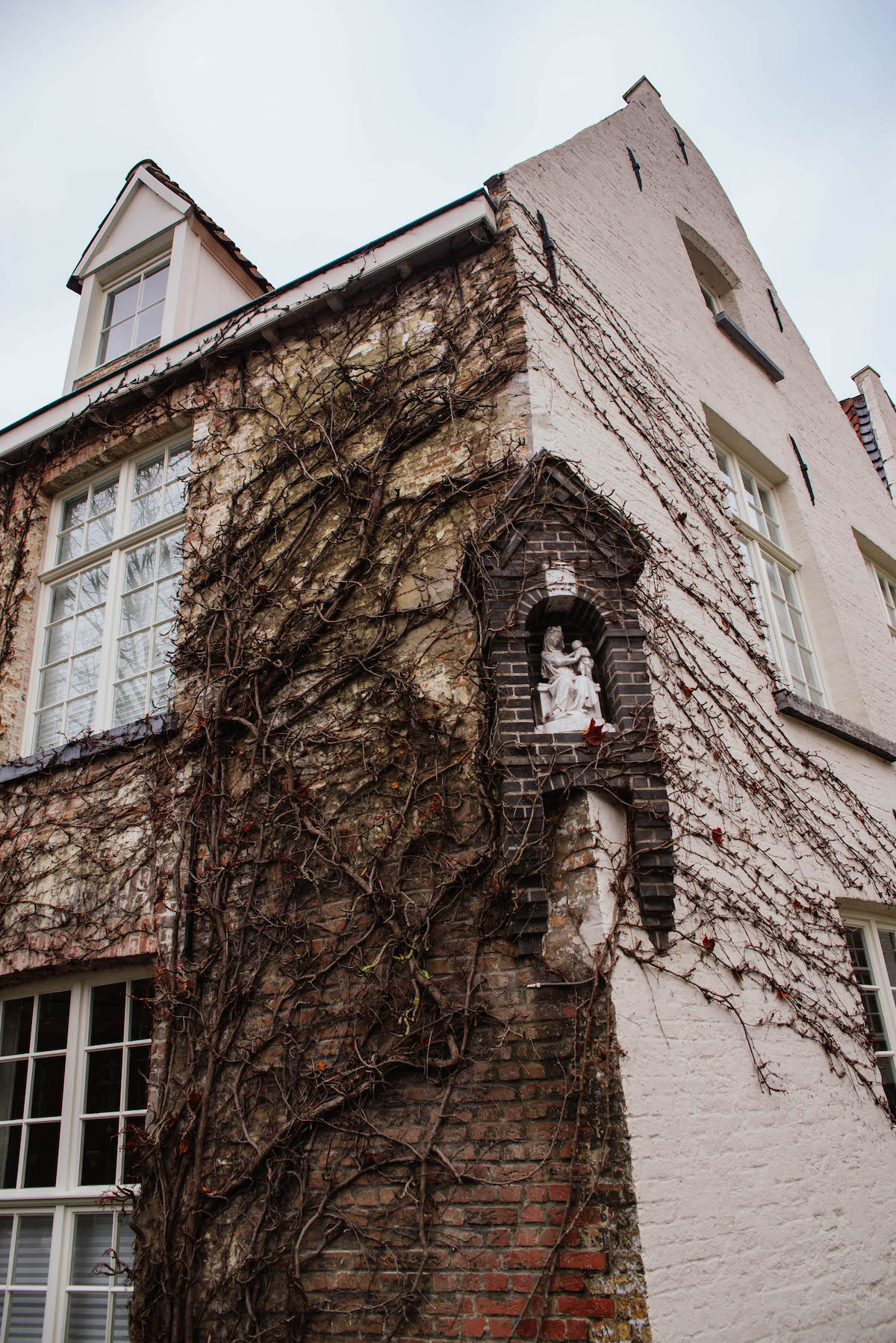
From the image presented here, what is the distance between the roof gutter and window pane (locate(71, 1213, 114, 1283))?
5403mm

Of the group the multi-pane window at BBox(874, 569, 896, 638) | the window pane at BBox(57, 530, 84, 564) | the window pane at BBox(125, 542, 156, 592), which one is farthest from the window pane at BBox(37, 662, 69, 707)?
the multi-pane window at BBox(874, 569, 896, 638)

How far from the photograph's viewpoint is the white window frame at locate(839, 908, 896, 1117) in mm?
5691

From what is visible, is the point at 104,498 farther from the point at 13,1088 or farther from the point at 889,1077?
the point at 889,1077

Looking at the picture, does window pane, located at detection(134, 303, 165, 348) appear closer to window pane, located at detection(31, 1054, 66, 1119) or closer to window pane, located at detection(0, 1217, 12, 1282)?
window pane, located at detection(31, 1054, 66, 1119)

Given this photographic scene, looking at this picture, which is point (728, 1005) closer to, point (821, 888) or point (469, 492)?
point (821, 888)

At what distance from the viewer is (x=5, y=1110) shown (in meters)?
5.24

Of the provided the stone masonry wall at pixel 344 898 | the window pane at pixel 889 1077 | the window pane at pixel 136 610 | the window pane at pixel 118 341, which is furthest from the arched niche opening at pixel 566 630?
the window pane at pixel 118 341

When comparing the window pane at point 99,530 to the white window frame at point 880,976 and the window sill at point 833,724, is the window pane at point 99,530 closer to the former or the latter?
the window sill at point 833,724

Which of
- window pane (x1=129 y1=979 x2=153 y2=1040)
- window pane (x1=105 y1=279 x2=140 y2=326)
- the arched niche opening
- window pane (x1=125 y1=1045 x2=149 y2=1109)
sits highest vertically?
window pane (x1=105 y1=279 x2=140 y2=326)

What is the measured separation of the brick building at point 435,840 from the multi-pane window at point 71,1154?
0.08ft

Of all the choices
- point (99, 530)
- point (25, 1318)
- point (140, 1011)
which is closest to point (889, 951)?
point (140, 1011)

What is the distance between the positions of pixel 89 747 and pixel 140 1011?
1.65m

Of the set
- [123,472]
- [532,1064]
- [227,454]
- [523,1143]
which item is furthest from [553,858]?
[123,472]

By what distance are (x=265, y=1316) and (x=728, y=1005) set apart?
98.4 inches
